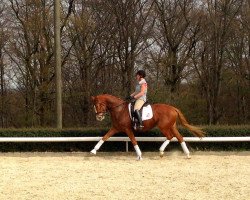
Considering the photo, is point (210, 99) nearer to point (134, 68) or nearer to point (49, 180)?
point (134, 68)

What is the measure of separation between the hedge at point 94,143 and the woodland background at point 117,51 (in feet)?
39.8

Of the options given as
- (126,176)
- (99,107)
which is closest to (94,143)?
(99,107)

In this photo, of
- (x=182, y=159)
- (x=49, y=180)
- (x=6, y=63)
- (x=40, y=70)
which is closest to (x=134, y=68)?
(x=40, y=70)

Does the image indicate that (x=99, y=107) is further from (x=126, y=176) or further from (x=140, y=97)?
(x=126, y=176)

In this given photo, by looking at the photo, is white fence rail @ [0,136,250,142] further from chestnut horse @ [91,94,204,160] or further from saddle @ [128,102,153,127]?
saddle @ [128,102,153,127]

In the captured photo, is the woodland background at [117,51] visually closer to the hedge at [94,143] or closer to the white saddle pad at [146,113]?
the hedge at [94,143]

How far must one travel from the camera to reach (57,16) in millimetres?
14383

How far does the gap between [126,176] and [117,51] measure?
64.6 ft

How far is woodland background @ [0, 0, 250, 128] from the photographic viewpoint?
27438 millimetres

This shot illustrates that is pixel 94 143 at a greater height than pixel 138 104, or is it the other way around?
pixel 138 104

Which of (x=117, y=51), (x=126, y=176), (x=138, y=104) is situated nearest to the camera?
(x=126, y=176)

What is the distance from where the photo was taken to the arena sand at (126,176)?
7.20m

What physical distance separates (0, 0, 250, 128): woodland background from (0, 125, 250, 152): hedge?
12.1 metres

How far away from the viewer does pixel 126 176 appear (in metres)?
8.80
